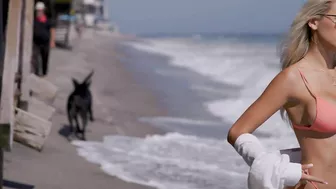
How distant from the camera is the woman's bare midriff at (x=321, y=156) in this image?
3.36 meters

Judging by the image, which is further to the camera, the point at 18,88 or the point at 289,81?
the point at 18,88

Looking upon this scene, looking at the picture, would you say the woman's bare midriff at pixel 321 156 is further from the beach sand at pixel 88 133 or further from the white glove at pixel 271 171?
the beach sand at pixel 88 133

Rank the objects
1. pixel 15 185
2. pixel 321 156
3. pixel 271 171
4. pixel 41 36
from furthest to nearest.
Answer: pixel 41 36 < pixel 15 185 < pixel 321 156 < pixel 271 171

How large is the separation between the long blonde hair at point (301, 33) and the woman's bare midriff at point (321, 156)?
0.22 m

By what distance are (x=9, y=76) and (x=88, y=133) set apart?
604 centimetres

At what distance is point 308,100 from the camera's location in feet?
10.9

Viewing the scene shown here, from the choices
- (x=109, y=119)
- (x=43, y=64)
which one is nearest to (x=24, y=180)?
(x=109, y=119)

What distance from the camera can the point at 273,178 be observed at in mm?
3111

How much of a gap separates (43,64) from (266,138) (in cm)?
785

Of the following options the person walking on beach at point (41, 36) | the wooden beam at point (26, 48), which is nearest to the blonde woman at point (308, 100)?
the wooden beam at point (26, 48)

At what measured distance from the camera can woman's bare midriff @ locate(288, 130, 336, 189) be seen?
336 centimetres

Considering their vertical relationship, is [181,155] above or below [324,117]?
below

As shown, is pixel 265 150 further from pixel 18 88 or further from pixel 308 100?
pixel 18 88

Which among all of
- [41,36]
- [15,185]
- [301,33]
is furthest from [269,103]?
[41,36]
